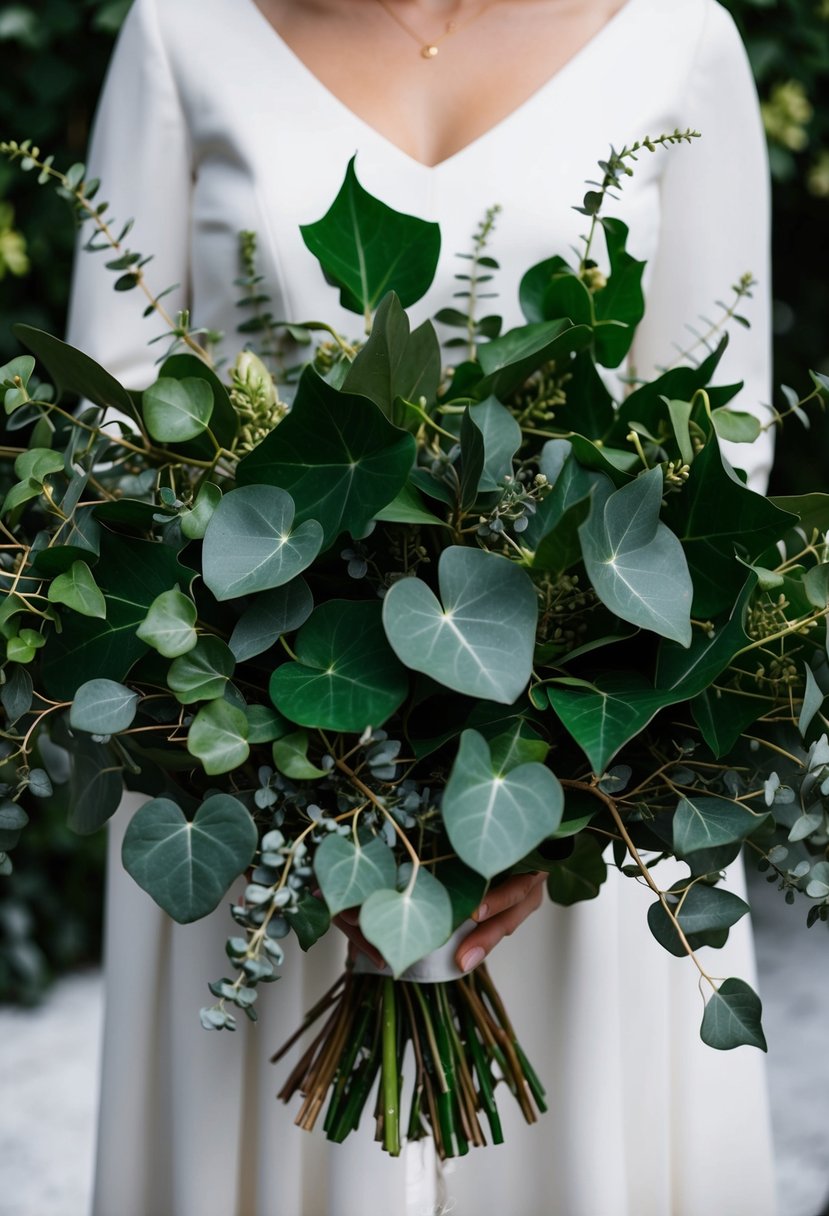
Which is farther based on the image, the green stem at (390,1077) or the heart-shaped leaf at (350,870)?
the green stem at (390,1077)

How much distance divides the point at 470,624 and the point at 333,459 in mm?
130

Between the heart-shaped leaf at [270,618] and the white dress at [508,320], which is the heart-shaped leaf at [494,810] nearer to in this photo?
the heart-shaped leaf at [270,618]

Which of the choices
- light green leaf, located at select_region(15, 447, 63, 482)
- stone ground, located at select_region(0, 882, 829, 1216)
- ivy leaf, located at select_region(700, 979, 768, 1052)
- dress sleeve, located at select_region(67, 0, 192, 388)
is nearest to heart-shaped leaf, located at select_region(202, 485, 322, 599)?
light green leaf, located at select_region(15, 447, 63, 482)

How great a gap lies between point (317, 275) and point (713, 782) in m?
0.53

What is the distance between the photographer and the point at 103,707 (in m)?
0.63

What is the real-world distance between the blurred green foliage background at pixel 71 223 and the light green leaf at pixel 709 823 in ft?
5.05

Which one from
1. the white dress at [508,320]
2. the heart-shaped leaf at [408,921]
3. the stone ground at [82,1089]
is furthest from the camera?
the stone ground at [82,1089]

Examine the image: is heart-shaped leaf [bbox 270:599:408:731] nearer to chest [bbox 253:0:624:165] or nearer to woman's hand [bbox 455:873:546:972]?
woman's hand [bbox 455:873:546:972]

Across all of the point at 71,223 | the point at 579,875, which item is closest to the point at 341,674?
the point at 579,875

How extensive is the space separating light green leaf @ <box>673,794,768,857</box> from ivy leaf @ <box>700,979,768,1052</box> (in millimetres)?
83

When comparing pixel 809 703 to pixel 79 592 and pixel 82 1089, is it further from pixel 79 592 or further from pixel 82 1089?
pixel 82 1089

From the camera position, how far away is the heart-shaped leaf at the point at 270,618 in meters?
0.66

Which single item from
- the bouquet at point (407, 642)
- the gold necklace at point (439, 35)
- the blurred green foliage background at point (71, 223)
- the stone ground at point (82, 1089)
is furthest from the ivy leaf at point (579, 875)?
the blurred green foliage background at point (71, 223)

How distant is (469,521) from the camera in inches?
28.2
